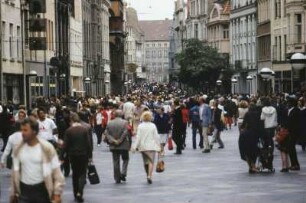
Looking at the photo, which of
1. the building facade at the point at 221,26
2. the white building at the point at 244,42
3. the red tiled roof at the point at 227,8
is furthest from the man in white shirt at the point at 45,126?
the red tiled roof at the point at 227,8

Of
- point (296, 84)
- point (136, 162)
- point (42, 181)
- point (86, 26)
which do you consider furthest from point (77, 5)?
point (42, 181)

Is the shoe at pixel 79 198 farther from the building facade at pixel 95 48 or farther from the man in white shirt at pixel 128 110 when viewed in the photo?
the building facade at pixel 95 48

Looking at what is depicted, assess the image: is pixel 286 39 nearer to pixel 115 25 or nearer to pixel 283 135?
pixel 283 135

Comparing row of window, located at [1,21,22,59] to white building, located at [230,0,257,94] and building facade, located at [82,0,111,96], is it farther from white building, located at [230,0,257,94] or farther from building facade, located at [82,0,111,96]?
white building, located at [230,0,257,94]

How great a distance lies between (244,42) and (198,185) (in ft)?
261

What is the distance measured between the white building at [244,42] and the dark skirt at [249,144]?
218 ft

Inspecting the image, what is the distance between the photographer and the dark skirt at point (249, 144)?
24.0 meters

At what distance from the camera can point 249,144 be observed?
24.0 m

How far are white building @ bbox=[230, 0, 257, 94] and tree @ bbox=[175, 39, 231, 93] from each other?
5.89 ft

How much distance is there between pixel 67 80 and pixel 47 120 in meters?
57.1

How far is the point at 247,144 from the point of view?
24016mm

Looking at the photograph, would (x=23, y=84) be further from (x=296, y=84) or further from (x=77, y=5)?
(x=77, y=5)

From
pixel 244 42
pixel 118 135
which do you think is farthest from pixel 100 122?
pixel 244 42

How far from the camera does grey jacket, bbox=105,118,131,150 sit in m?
22.0
